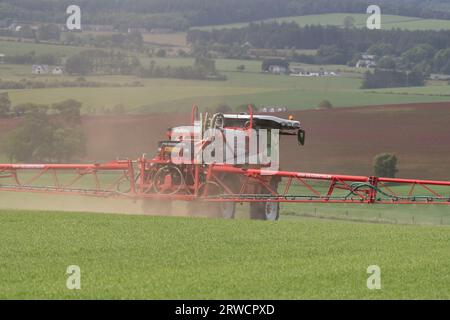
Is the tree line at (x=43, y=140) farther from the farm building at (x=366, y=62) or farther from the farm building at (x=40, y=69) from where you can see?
the farm building at (x=366, y=62)

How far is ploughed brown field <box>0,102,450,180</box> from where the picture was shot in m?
47.1

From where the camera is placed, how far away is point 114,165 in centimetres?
2631

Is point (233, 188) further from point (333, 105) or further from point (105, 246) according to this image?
point (333, 105)

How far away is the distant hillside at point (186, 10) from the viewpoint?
2721 inches

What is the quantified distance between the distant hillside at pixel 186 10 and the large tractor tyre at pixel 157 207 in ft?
134

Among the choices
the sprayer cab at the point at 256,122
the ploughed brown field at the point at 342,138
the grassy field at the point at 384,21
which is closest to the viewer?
the sprayer cab at the point at 256,122

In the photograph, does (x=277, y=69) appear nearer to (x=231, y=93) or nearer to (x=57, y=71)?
(x=231, y=93)

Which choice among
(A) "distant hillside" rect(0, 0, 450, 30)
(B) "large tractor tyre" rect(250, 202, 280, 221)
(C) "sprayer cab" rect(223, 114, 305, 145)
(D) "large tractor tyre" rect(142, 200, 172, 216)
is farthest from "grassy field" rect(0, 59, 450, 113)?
(B) "large tractor tyre" rect(250, 202, 280, 221)

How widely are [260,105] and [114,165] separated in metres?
36.3

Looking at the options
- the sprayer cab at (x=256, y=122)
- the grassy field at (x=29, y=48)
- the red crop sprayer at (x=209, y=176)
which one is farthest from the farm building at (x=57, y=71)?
the sprayer cab at (x=256, y=122)

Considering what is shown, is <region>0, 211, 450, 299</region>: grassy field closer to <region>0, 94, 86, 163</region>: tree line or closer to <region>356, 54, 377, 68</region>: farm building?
<region>0, 94, 86, 163</region>: tree line

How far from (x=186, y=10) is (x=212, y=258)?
6498cm

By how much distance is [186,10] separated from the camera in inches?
3187

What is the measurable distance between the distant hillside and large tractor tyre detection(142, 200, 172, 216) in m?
40.8
